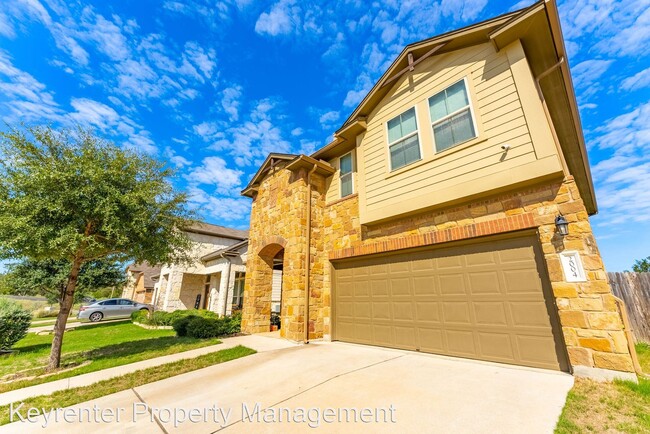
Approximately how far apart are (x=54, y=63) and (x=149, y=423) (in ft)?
40.4

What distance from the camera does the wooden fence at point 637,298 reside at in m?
6.80

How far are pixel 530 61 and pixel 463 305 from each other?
5257 millimetres

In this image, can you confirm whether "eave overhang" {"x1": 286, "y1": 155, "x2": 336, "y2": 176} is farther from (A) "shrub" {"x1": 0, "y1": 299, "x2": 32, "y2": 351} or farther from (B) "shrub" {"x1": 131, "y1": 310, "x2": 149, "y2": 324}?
(B) "shrub" {"x1": 131, "y1": 310, "x2": 149, "y2": 324}

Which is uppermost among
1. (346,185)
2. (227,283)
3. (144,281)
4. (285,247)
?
(346,185)

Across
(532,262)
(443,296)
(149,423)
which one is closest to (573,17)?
(532,262)

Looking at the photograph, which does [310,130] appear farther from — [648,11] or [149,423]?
[149,423]

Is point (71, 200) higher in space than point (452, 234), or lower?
higher

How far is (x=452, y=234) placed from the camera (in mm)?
5430

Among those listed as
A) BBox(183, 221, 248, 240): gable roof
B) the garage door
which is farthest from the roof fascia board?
BBox(183, 221, 248, 240): gable roof

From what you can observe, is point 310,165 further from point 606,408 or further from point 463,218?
point 606,408

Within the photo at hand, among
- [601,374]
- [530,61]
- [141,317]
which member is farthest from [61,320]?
[530,61]

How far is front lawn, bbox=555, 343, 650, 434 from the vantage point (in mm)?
2639

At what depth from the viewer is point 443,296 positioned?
546 cm

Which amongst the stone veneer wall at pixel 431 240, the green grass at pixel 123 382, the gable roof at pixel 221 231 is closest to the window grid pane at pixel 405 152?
the stone veneer wall at pixel 431 240
